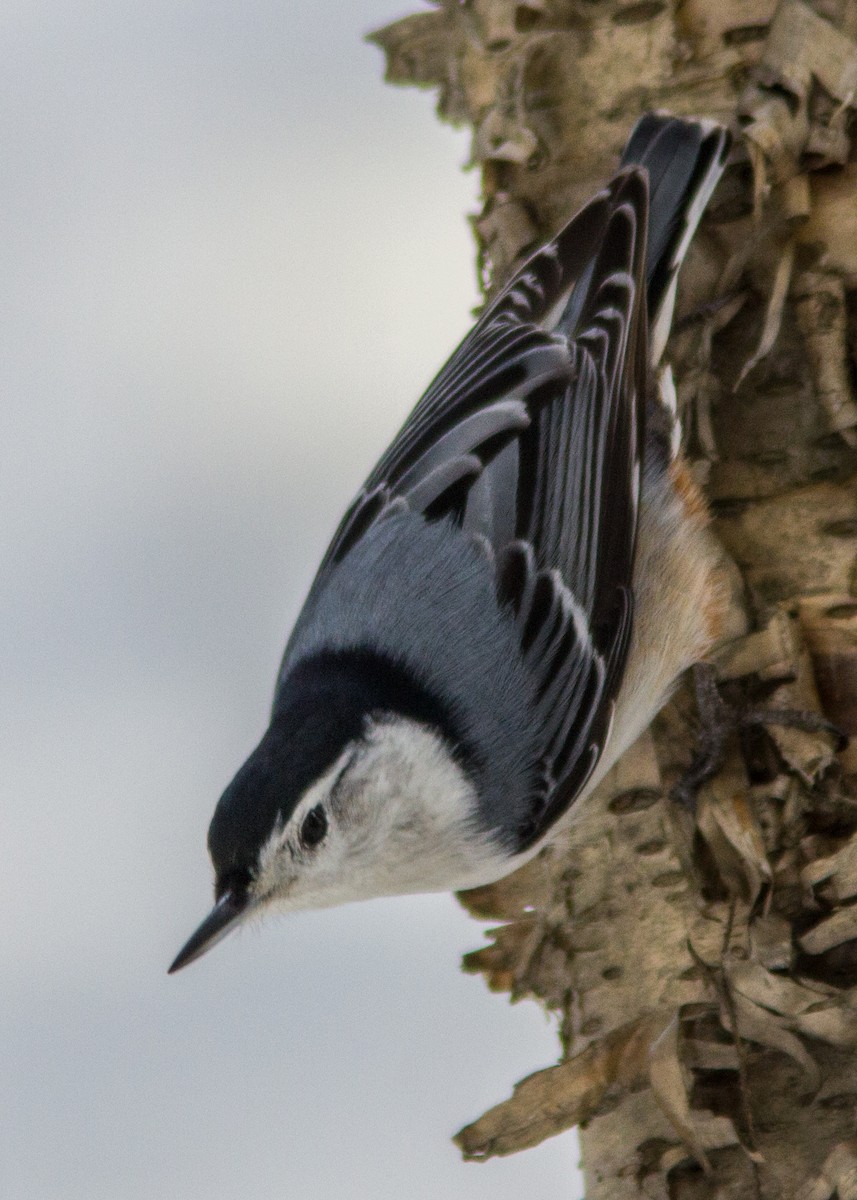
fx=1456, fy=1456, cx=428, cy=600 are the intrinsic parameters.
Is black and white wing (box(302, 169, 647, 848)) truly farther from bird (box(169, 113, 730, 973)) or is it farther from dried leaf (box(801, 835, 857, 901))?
dried leaf (box(801, 835, 857, 901))

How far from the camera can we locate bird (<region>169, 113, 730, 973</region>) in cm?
154

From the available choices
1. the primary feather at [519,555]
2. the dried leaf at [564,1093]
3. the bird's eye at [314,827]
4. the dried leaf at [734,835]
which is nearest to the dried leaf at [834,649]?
the dried leaf at [734,835]

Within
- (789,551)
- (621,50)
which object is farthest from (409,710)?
(621,50)

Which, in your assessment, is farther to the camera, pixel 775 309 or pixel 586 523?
pixel 586 523

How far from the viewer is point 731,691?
4.89 ft

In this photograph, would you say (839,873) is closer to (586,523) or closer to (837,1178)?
(837,1178)

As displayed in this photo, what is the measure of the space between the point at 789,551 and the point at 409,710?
1.43ft

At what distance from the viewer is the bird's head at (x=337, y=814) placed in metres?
1.42

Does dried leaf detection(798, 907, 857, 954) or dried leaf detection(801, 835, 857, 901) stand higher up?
dried leaf detection(801, 835, 857, 901)

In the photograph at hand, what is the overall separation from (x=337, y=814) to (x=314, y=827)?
4 centimetres

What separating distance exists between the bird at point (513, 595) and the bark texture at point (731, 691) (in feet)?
0.20

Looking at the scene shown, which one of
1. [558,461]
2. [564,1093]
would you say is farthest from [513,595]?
[564,1093]

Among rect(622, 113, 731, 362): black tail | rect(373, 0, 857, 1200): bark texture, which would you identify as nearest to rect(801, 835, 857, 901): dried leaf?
rect(373, 0, 857, 1200): bark texture

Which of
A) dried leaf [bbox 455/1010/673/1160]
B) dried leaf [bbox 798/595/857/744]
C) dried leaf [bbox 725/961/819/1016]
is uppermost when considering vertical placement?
dried leaf [bbox 798/595/857/744]
